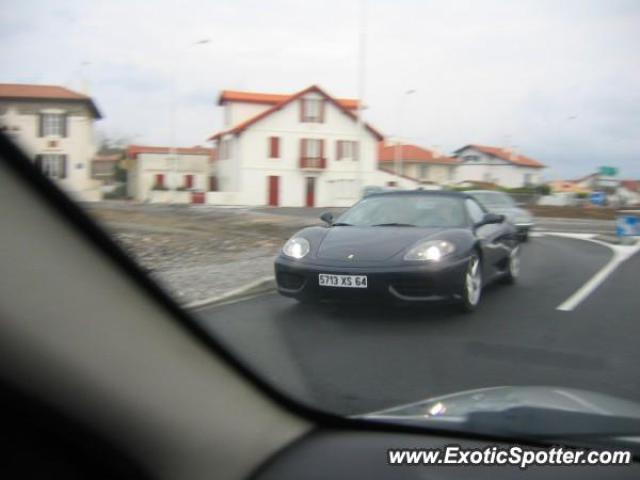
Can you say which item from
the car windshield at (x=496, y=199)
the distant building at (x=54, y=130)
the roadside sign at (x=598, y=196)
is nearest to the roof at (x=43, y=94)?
the distant building at (x=54, y=130)

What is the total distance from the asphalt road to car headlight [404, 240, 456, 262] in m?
0.40

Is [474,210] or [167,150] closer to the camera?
[167,150]

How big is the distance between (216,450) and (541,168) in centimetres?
359

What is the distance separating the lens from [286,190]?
17.9 feet

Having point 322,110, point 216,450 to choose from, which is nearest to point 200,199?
point 322,110

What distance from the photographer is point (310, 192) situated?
209 inches

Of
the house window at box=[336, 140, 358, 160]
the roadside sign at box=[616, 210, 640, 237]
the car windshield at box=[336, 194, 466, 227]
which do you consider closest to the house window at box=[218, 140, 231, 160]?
the car windshield at box=[336, 194, 466, 227]

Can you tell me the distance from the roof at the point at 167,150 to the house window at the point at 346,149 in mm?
2084

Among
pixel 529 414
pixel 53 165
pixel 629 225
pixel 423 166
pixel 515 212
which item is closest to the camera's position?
pixel 53 165

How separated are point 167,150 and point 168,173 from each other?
0.16 metres

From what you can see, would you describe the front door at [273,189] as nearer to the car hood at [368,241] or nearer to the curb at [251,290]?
the car hood at [368,241]

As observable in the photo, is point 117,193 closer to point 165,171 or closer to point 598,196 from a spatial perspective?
point 165,171

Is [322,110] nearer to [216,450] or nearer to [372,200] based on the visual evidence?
[372,200]

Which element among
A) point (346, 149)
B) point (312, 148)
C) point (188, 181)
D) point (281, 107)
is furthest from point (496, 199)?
point (188, 181)
